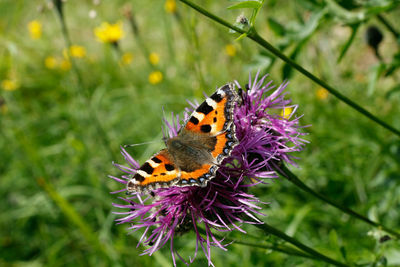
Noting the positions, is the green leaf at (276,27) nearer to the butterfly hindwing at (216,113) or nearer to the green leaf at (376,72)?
the green leaf at (376,72)

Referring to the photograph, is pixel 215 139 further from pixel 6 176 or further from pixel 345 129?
pixel 6 176

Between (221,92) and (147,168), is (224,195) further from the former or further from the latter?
(221,92)

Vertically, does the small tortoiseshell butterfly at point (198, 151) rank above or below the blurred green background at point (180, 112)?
below

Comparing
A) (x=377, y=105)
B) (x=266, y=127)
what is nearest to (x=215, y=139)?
(x=266, y=127)

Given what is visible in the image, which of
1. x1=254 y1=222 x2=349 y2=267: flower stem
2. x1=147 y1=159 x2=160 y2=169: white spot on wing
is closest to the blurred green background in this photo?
x1=254 y1=222 x2=349 y2=267: flower stem

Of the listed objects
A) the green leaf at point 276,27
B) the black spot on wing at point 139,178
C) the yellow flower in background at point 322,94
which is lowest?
the black spot on wing at point 139,178

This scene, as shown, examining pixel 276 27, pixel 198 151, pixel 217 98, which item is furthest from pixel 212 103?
pixel 276 27

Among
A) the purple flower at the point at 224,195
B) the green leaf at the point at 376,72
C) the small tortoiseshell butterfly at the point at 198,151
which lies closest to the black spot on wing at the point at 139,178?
the small tortoiseshell butterfly at the point at 198,151
